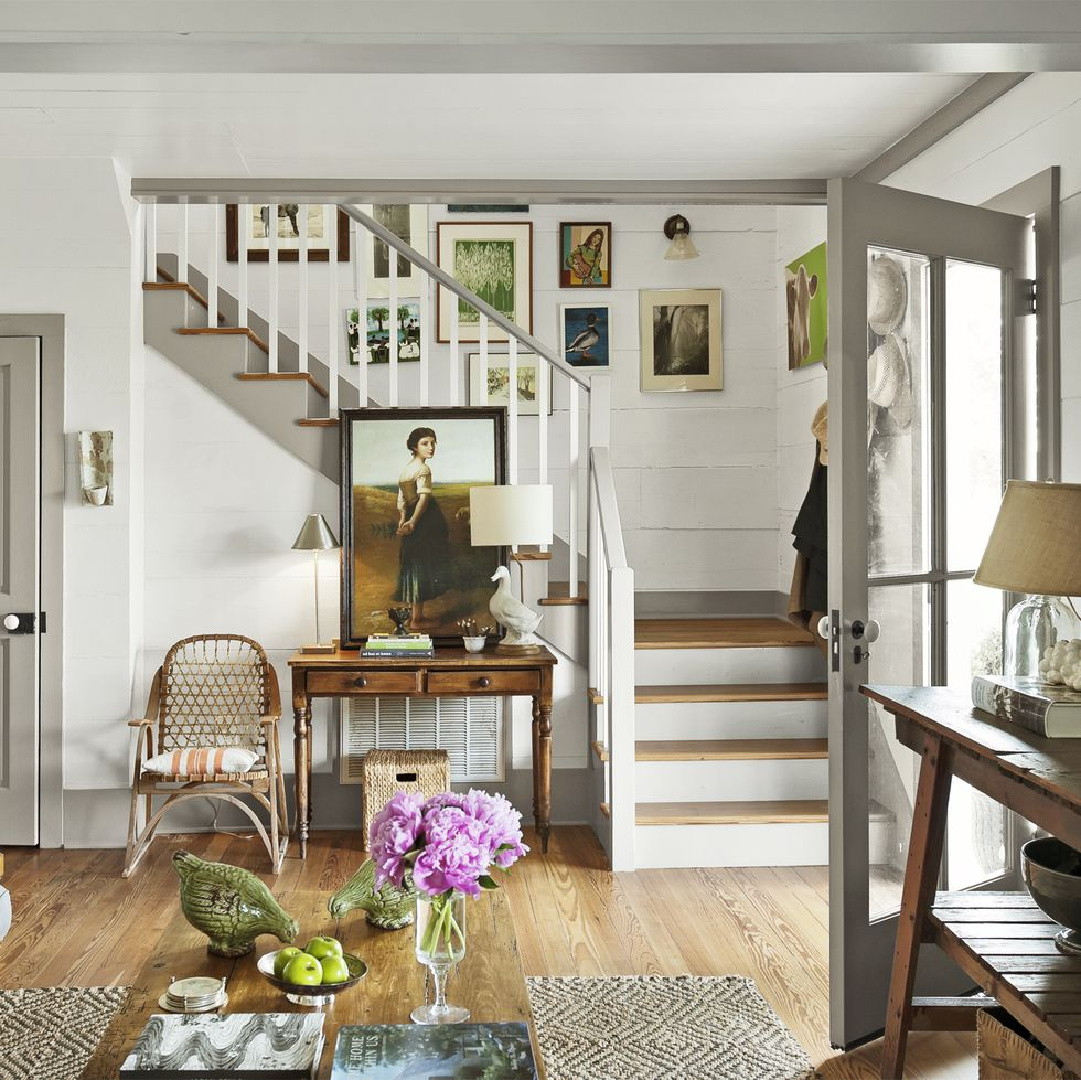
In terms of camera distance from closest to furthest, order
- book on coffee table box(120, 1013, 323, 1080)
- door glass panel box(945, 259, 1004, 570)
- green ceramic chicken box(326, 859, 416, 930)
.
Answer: book on coffee table box(120, 1013, 323, 1080) < green ceramic chicken box(326, 859, 416, 930) < door glass panel box(945, 259, 1004, 570)

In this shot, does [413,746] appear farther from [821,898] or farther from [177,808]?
[821,898]

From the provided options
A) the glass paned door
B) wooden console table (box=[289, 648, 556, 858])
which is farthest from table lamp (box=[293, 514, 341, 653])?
the glass paned door

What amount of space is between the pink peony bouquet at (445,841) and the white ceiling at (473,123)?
2383 millimetres

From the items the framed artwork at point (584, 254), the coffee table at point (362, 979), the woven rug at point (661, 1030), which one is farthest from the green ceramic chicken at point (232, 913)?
the framed artwork at point (584, 254)

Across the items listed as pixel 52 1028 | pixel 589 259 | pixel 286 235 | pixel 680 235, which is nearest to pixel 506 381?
pixel 589 259

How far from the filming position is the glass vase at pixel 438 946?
7.22 feet

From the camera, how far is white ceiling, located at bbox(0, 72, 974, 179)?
3740 millimetres

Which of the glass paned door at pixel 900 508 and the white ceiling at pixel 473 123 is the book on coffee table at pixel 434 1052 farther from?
the white ceiling at pixel 473 123

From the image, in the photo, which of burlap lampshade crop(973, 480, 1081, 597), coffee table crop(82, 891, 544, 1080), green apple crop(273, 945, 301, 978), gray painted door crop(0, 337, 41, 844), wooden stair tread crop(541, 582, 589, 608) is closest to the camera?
coffee table crop(82, 891, 544, 1080)

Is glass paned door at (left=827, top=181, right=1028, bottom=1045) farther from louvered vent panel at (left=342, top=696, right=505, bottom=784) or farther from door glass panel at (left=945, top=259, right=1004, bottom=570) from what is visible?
louvered vent panel at (left=342, top=696, right=505, bottom=784)

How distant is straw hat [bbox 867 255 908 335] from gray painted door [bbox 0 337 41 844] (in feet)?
11.7

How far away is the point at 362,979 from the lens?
236 centimetres

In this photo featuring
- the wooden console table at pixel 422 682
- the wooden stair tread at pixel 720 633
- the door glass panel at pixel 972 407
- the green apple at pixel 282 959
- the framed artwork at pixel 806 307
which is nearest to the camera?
the green apple at pixel 282 959

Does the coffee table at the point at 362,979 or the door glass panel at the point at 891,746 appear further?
the door glass panel at the point at 891,746
